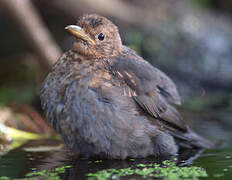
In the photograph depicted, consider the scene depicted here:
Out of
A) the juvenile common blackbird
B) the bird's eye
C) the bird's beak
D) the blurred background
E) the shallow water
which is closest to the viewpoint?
the shallow water

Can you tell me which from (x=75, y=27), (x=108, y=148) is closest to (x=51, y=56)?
(x=75, y=27)

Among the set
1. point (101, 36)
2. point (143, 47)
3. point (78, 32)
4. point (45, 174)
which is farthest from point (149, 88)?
point (143, 47)

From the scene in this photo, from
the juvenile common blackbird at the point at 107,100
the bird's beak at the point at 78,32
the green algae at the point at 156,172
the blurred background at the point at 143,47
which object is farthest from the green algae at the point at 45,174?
the blurred background at the point at 143,47

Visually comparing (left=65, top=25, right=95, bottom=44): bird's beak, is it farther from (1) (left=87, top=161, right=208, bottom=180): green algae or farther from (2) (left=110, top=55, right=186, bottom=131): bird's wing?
(1) (left=87, top=161, right=208, bottom=180): green algae

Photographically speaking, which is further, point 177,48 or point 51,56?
point 177,48

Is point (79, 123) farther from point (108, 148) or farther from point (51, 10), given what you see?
point (51, 10)

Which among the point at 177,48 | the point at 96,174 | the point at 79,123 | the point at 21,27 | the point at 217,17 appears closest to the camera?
the point at 96,174

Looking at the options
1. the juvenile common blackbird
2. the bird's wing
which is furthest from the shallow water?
the bird's wing
